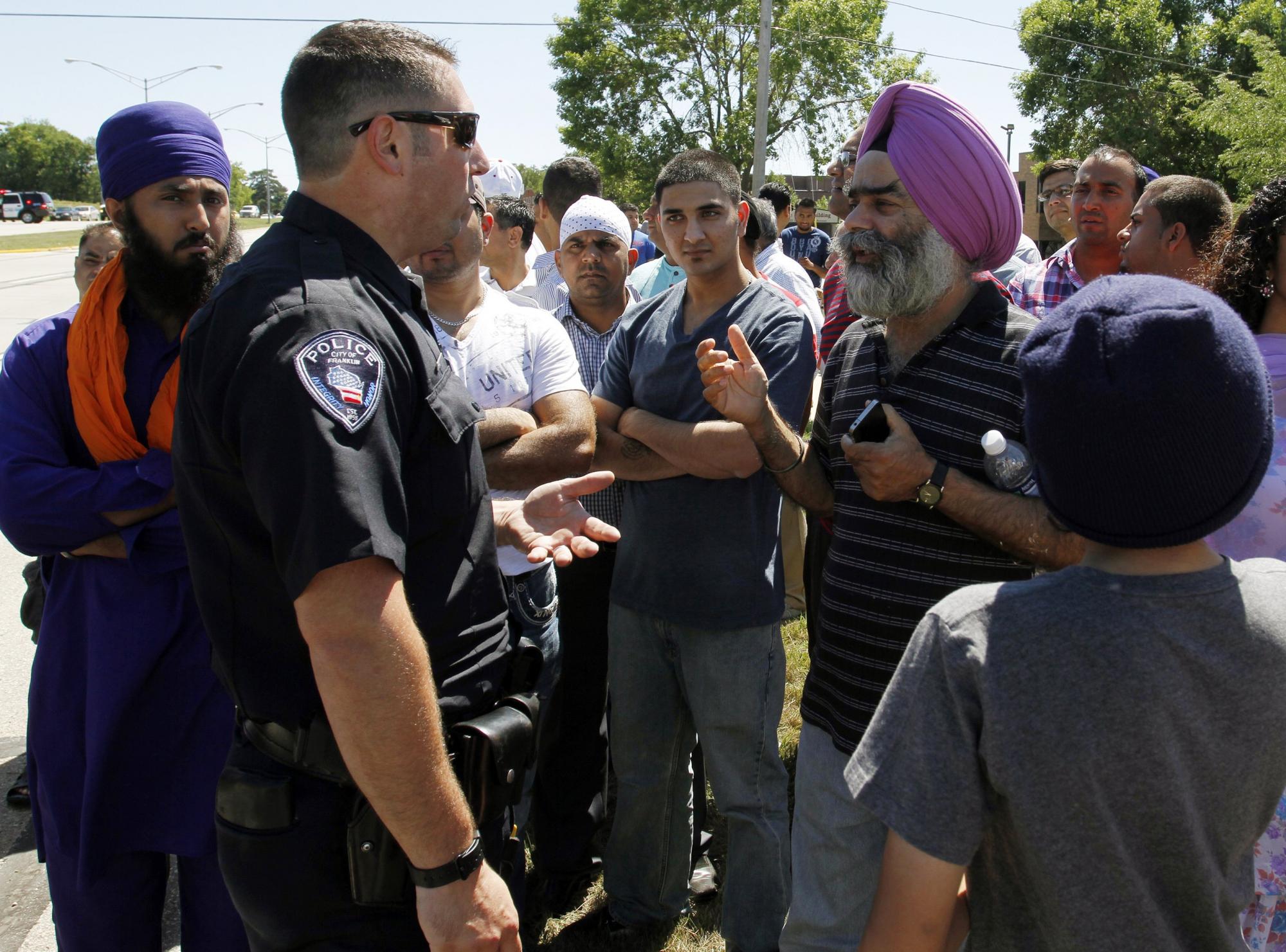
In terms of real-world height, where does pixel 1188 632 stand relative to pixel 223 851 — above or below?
above

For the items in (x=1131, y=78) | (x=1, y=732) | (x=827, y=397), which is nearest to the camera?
(x=827, y=397)

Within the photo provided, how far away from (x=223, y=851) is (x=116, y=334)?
1.34m

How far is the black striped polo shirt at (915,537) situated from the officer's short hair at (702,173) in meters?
1.24

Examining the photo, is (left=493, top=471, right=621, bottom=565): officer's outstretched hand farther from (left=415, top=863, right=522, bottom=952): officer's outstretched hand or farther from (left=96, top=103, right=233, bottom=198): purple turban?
(left=96, top=103, right=233, bottom=198): purple turban

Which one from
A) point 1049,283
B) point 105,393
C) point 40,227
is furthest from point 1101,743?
point 40,227

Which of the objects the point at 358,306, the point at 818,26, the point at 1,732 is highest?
the point at 818,26

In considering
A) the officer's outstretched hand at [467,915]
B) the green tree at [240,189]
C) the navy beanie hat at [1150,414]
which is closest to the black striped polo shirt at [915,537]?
the officer's outstretched hand at [467,915]

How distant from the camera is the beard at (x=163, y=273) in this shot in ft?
8.25

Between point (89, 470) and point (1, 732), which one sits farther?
point (1, 732)

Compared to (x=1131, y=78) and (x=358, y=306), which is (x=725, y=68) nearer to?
(x=1131, y=78)

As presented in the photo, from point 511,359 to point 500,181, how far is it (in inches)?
99.9

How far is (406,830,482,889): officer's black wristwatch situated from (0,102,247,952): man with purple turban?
1.02 m

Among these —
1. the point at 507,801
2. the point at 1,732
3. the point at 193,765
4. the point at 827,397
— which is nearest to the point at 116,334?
the point at 193,765

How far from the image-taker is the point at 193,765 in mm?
2363
